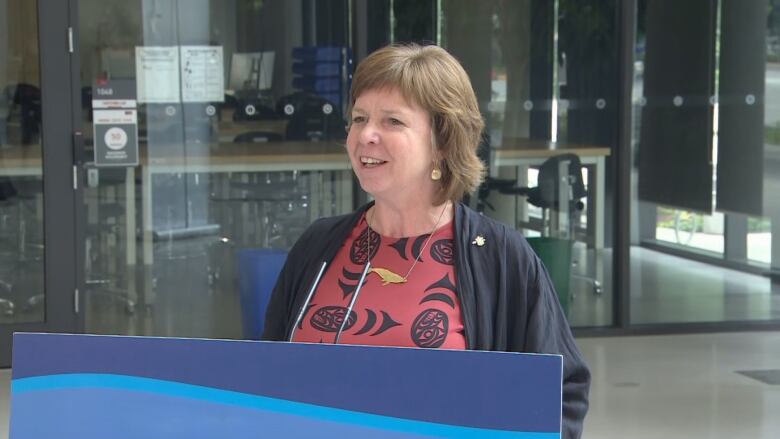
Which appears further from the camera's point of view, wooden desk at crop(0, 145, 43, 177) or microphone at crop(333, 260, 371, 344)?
wooden desk at crop(0, 145, 43, 177)

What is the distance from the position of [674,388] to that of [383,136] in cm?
476

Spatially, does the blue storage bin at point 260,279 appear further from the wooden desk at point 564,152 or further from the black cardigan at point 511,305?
the wooden desk at point 564,152

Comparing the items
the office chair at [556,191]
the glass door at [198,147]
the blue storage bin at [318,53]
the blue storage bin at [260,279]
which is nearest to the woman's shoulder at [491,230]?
the blue storage bin at [260,279]

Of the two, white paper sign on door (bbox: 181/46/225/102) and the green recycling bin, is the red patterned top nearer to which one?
white paper sign on door (bbox: 181/46/225/102)

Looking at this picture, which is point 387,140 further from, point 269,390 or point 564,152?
point 564,152

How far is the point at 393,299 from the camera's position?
223 centimetres

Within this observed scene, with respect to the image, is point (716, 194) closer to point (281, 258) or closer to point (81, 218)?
point (81, 218)

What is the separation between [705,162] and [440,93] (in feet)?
19.4

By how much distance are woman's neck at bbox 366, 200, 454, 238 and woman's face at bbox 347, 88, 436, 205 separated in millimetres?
72

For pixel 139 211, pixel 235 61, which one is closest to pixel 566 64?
pixel 235 61

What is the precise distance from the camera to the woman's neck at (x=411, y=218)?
2309 millimetres

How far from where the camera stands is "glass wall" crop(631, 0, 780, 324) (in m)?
7.64

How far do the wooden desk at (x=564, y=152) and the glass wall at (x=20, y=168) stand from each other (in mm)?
2684

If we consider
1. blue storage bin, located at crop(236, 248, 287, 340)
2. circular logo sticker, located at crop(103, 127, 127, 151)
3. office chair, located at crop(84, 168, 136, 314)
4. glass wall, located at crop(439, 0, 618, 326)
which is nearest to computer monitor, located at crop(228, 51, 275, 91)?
circular logo sticker, located at crop(103, 127, 127, 151)
